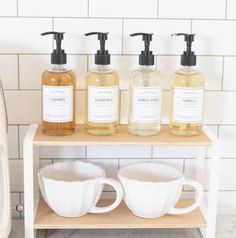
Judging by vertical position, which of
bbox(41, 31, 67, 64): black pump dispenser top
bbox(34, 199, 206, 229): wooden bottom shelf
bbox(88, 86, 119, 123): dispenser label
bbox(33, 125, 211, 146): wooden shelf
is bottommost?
bbox(34, 199, 206, 229): wooden bottom shelf

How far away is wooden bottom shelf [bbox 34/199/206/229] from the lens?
0.94 metres

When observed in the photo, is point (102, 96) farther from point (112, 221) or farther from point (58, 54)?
point (112, 221)

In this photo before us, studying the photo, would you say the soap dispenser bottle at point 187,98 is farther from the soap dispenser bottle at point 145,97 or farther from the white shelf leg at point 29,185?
the white shelf leg at point 29,185

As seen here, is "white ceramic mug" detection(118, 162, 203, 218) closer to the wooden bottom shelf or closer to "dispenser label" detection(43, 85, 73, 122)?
the wooden bottom shelf

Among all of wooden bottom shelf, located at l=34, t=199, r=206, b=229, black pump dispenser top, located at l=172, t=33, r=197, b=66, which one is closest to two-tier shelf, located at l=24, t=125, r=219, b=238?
wooden bottom shelf, located at l=34, t=199, r=206, b=229

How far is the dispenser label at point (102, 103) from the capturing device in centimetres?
94

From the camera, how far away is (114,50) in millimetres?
1042

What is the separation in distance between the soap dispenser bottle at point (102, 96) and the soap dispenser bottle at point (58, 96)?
3 cm

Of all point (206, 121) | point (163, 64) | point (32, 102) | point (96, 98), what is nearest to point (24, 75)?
point (32, 102)

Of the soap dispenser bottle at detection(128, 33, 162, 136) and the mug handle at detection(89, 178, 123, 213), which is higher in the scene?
the soap dispenser bottle at detection(128, 33, 162, 136)

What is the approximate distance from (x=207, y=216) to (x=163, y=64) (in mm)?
319

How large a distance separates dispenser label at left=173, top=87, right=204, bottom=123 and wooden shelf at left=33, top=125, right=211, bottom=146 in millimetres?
38

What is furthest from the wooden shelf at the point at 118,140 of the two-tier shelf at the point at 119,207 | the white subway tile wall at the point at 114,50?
the white subway tile wall at the point at 114,50

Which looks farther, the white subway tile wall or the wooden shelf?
the white subway tile wall
